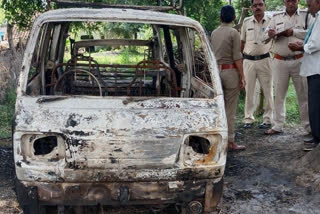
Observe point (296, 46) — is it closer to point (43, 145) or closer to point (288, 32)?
point (288, 32)

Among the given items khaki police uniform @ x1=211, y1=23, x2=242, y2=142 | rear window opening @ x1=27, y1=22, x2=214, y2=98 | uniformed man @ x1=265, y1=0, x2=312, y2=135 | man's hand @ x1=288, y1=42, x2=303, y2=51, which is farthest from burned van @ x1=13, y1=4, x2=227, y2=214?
uniformed man @ x1=265, y1=0, x2=312, y2=135

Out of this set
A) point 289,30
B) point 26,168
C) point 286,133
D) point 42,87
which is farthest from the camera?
point 286,133

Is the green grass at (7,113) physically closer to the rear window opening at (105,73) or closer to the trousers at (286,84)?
the rear window opening at (105,73)

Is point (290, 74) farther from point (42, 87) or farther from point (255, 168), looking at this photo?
point (42, 87)

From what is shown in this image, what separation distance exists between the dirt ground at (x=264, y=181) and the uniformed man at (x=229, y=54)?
84cm

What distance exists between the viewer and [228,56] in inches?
211

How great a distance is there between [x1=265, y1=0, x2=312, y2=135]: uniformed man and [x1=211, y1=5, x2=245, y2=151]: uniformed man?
0.92 m

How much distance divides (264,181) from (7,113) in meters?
4.78

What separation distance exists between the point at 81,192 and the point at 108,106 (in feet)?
2.16

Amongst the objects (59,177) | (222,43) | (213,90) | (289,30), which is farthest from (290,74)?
(59,177)

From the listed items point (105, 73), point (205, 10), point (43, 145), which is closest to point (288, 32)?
point (105, 73)

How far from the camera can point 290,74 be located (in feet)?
19.9

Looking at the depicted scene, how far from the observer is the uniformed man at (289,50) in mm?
5875

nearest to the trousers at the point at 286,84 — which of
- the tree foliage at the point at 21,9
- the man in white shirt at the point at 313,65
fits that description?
the man in white shirt at the point at 313,65
